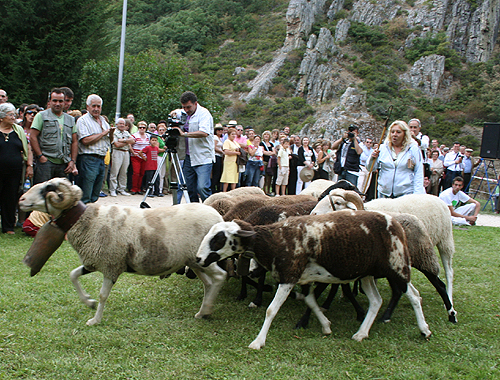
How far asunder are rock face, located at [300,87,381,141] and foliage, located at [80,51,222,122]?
16.5 meters

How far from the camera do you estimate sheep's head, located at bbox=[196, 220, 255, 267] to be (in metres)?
3.33

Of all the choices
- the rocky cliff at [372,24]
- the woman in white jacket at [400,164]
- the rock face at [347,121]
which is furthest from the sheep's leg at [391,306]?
the rocky cliff at [372,24]

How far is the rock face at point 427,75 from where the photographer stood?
52531 millimetres


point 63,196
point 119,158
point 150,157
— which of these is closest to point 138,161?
point 150,157

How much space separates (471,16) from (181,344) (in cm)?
7189

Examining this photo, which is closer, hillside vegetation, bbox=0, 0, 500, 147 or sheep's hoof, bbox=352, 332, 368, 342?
sheep's hoof, bbox=352, 332, 368, 342

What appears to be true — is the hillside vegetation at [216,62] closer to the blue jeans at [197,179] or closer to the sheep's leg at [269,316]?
the blue jeans at [197,179]

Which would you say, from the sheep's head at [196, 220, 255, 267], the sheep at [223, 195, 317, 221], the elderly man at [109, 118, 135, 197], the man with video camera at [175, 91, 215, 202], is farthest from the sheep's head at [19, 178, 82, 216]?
the elderly man at [109, 118, 135, 197]

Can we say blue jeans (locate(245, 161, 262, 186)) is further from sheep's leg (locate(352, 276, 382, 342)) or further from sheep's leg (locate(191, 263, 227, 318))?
sheep's leg (locate(352, 276, 382, 342))

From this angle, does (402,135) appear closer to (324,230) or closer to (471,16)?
(324,230)

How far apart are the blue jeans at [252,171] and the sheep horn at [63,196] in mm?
9872

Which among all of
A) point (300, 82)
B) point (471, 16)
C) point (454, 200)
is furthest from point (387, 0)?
point (454, 200)

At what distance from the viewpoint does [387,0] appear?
7138 cm

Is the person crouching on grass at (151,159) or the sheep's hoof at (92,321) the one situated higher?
the person crouching on grass at (151,159)
